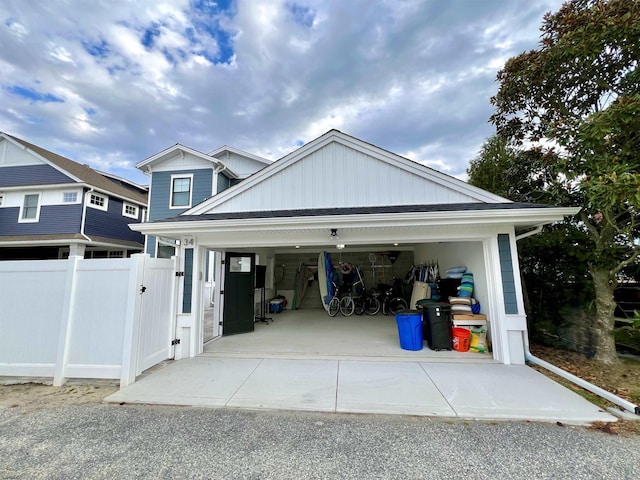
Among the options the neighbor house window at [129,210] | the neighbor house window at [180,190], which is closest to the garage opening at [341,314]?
the neighbor house window at [180,190]

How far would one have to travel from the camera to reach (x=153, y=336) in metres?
4.28

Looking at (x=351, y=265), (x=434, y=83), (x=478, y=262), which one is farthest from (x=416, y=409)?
(x=434, y=83)

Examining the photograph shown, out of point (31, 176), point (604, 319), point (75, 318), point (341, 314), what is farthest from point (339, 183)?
point (31, 176)

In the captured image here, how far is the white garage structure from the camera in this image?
14.2 ft

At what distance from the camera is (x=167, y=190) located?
426 inches

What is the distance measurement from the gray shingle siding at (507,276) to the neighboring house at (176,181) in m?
9.90

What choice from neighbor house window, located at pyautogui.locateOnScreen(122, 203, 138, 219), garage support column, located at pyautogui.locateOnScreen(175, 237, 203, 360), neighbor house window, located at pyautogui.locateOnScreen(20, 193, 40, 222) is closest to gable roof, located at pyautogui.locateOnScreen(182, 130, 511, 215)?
garage support column, located at pyautogui.locateOnScreen(175, 237, 203, 360)

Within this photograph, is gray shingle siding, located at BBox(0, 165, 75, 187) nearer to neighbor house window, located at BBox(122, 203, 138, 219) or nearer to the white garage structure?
neighbor house window, located at BBox(122, 203, 138, 219)

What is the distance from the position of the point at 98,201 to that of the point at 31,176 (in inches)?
117

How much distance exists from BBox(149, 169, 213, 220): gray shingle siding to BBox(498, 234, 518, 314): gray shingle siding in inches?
393

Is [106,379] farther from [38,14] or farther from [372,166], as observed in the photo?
[38,14]

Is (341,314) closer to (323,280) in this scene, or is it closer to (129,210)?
(323,280)

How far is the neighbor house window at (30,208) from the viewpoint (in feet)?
37.3

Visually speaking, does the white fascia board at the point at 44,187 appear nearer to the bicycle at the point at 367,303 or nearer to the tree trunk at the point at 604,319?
the bicycle at the point at 367,303
